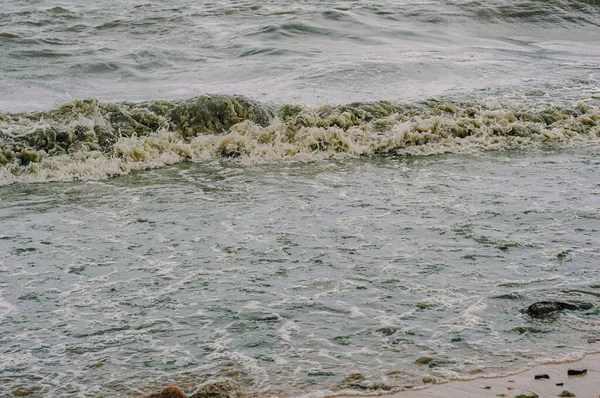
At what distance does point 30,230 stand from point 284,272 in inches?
112

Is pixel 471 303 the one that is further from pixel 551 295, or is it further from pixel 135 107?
pixel 135 107

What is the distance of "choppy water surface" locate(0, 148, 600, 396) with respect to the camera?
468 cm

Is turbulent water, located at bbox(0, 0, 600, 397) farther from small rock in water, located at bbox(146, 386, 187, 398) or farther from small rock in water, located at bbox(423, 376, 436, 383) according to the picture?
small rock in water, located at bbox(146, 386, 187, 398)

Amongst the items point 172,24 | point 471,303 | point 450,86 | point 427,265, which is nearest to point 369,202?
point 427,265

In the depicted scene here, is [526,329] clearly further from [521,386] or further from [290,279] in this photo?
[290,279]

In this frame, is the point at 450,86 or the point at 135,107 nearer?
the point at 135,107

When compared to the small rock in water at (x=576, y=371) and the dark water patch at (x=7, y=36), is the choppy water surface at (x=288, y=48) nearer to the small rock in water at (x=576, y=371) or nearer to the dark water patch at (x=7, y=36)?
the dark water patch at (x=7, y=36)

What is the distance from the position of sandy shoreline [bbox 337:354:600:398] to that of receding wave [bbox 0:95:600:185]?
6829mm

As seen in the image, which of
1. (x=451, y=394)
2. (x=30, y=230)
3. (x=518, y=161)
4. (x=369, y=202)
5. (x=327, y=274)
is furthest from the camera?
(x=518, y=161)

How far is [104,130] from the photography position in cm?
1183

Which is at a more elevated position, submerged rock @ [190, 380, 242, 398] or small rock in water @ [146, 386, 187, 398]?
small rock in water @ [146, 386, 187, 398]

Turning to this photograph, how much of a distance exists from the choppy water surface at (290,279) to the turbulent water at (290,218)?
0.02 meters

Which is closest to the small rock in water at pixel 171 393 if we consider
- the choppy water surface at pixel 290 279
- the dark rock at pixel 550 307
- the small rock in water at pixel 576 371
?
the choppy water surface at pixel 290 279

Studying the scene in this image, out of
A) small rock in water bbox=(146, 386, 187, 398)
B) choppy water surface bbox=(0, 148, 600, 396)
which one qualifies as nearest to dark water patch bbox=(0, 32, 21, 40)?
choppy water surface bbox=(0, 148, 600, 396)
